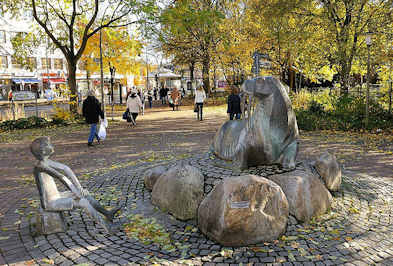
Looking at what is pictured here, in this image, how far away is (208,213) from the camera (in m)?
4.24

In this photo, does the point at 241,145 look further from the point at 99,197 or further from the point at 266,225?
the point at 99,197

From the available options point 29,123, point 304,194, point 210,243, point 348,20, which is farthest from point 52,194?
point 348,20

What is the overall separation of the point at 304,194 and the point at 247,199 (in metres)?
1.17

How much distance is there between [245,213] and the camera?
398 cm

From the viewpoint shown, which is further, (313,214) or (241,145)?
(241,145)

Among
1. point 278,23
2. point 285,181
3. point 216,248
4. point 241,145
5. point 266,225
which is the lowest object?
point 216,248

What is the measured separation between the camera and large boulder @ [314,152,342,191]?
5.47m

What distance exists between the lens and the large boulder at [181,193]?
486 cm

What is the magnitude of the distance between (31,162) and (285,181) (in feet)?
23.8

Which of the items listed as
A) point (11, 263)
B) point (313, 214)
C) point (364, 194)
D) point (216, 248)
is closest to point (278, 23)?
point (364, 194)

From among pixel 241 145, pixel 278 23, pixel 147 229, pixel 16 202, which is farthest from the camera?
pixel 278 23

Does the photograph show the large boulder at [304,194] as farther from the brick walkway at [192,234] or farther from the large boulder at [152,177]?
the large boulder at [152,177]

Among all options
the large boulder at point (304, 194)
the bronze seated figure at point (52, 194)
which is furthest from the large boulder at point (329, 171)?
the bronze seated figure at point (52, 194)

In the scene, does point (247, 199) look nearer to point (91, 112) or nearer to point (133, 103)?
point (91, 112)
